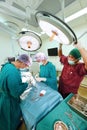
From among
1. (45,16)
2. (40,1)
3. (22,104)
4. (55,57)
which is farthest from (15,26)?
(45,16)

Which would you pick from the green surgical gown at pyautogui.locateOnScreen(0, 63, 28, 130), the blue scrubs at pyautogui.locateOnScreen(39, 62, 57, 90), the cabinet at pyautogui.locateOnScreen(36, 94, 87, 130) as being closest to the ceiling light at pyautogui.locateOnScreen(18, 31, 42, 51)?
the green surgical gown at pyautogui.locateOnScreen(0, 63, 28, 130)

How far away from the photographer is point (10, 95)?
175 cm

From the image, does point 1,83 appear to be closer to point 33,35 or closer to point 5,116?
point 5,116

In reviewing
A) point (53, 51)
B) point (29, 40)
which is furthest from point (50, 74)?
point (53, 51)

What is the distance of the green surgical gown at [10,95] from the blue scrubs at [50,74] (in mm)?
645

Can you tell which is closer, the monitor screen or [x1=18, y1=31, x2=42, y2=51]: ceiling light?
[x1=18, y1=31, x2=42, y2=51]: ceiling light

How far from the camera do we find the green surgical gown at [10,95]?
1611 mm

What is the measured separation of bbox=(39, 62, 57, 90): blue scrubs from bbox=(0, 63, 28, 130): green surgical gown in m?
0.65

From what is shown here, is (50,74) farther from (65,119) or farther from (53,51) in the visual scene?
(53,51)

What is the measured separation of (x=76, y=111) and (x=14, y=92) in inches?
32.8

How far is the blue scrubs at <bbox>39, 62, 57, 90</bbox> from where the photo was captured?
231cm

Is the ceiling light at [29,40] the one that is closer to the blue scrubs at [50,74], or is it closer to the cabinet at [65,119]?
the cabinet at [65,119]

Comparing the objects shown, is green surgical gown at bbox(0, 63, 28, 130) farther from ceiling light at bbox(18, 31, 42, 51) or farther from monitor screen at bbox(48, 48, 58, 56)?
monitor screen at bbox(48, 48, 58, 56)

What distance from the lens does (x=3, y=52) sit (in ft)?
18.6
